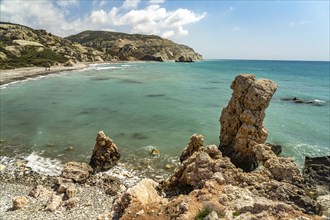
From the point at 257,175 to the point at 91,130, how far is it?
22002 millimetres

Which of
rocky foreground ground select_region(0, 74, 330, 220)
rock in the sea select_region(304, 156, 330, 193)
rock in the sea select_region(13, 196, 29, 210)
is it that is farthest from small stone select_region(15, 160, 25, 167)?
rock in the sea select_region(304, 156, 330, 193)

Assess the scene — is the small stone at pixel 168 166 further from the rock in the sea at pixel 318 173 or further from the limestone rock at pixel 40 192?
the rock in the sea at pixel 318 173

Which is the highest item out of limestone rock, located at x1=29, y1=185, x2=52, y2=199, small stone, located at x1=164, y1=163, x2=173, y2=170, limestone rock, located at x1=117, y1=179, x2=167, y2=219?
limestone rock, located at x1=117, y1=179, x2=167, y2=219

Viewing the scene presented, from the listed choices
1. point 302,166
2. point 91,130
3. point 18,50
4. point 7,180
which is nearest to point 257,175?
point 302,166

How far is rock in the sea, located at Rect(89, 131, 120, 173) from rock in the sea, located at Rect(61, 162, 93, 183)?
1.51m

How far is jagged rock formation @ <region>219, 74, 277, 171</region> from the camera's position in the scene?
20.8 meters

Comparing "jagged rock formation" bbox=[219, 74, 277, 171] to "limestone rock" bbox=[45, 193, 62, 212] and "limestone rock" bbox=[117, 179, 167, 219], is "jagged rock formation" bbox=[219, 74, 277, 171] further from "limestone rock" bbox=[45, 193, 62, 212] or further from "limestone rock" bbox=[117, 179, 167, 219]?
"limestone rock" bbox=[45, 193, 62, 212]

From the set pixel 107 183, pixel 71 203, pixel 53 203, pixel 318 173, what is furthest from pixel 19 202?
pixel 318 173

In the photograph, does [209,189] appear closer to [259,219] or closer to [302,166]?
[259,219]

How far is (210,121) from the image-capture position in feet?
124

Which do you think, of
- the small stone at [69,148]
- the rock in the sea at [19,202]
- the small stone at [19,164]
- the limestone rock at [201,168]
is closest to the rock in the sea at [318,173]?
the limestone rock at [201,168]

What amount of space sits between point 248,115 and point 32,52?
128204 mm

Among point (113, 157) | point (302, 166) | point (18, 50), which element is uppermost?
point (18, 50)

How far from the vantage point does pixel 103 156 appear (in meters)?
23.0
